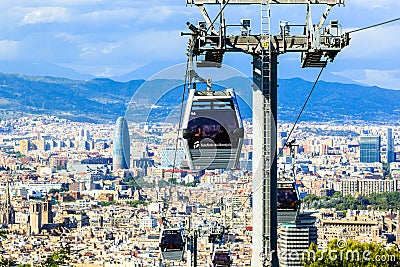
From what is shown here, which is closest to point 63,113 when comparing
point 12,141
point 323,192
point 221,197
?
point 12,141

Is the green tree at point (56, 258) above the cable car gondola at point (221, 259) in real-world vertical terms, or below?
below

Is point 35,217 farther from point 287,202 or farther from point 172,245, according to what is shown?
point 287,202

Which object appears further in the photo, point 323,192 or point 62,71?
Answer: point 62,71

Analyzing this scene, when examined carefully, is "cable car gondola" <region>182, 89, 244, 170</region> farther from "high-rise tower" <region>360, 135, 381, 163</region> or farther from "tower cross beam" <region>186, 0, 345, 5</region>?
"high-rise tower" <region>360, 135, 381, 163</region>

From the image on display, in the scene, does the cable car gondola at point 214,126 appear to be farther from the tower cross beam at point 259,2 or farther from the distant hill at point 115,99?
the distant hill at point 115,99

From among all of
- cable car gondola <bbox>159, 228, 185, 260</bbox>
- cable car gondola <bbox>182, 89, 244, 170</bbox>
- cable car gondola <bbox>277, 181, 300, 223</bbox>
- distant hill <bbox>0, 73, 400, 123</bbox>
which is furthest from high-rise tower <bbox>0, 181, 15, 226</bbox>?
cable car gondola <bbox>182, 89, 244, 170</bbox>

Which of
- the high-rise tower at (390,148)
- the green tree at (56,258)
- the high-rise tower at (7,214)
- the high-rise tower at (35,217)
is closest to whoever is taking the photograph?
the green tree at (56,258)

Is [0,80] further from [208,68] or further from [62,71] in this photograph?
[208,68]

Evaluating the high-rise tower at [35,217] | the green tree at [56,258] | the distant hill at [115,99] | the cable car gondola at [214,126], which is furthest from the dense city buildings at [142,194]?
the distant hill at [115,99]
